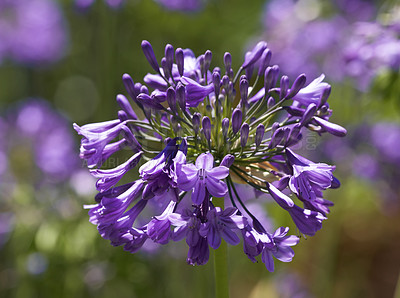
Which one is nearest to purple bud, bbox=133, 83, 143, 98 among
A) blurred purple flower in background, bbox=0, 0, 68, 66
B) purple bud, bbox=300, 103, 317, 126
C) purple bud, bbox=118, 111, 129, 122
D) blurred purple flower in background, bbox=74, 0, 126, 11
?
purple bud, bbox=118, 111, 129, 122

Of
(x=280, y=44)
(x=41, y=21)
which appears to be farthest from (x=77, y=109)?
(x=280, y=44)

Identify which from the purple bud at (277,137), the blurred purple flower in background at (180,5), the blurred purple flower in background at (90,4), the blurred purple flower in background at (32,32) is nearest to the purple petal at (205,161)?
the purple bud at (277,137)

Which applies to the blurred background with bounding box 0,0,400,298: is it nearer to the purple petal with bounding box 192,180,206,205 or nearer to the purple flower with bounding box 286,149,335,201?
the purple flower with bounding box 286,149,335,201

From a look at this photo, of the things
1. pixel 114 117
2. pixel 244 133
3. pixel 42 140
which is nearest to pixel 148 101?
pixel 244 133

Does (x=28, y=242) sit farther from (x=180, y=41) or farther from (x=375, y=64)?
(x=180, y=41)

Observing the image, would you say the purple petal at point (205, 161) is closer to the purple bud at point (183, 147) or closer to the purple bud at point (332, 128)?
the purple bud at point (183, 147)

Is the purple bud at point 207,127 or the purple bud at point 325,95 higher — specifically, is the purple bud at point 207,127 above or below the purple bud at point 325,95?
below

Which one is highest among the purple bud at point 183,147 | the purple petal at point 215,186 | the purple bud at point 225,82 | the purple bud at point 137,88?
the purple bud at point 225,82
